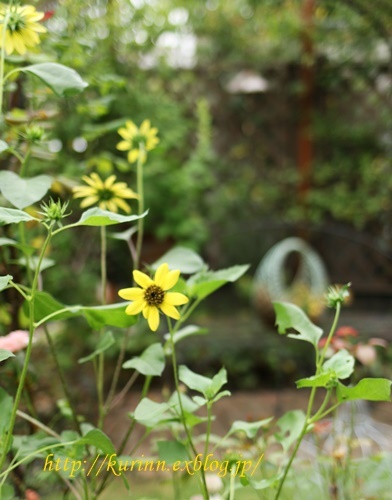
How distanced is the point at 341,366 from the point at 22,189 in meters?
0.35

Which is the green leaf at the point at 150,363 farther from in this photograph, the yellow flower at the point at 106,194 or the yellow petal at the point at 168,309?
the yellow flower at the point at 106,194

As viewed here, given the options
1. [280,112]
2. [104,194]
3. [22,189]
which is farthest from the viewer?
[280,112]

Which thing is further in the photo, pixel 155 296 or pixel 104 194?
pixel 104 194

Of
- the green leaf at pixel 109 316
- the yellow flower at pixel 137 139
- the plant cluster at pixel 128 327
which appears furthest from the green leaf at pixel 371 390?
the yellow flower at pixel 137 139

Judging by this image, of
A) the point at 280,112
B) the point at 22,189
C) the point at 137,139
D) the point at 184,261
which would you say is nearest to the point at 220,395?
the point at 184,261

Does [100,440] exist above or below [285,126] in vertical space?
below

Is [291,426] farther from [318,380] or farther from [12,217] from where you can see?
[12,217]

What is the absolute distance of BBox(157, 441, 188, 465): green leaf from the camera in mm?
557

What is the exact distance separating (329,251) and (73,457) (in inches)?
131

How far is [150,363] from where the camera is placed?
1.87 ft

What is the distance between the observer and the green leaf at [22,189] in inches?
21.1

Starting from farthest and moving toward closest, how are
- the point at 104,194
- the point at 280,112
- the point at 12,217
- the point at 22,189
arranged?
1. the point at 280,112
2. the point at 104,194
3. the point at 22,189
4. the point at 12,217

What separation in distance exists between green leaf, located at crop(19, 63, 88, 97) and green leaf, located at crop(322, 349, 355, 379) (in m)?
0.35

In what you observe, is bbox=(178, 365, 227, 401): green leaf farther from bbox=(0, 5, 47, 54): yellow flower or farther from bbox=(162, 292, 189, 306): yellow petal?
bbox=(0, 5, 47, 54): yellow flower
